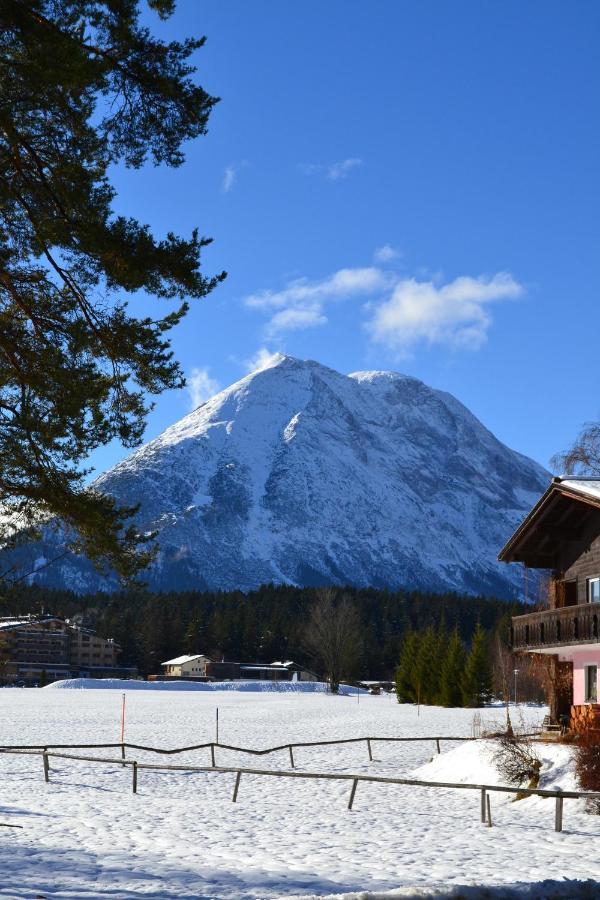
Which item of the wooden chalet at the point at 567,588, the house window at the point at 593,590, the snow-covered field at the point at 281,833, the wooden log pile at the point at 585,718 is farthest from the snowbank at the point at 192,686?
the wooden log pile at the point at 585,718

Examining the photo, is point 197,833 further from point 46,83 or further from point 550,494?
point 550,494

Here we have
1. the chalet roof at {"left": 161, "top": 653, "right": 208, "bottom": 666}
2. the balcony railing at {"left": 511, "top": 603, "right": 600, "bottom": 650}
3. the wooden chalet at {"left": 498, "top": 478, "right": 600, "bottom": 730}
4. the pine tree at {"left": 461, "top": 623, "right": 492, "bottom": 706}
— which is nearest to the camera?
the balcony railing at {"left": 511, "top": 603, "right": 600, "bottom": 650}

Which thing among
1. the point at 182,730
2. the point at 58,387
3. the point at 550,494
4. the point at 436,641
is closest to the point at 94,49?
the point at 58,387

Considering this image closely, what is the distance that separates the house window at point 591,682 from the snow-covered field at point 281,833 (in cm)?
518

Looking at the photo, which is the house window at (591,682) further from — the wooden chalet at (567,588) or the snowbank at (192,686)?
the snowbank at (192,686)

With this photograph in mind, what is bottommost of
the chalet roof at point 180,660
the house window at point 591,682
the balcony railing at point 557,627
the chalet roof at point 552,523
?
the chalet roof at point 180,660

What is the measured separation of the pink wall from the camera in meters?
32.5

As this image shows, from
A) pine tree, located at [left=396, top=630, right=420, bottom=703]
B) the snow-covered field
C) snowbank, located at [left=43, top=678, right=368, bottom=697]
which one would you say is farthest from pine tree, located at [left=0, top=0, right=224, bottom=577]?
snowbank, located at [left=43, top=678, right=368, bottom=697]

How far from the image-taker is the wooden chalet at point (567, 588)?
31266 mm

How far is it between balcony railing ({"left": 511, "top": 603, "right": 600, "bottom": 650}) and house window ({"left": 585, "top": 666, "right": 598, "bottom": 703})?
59.6 inches

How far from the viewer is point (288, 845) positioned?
58.8ft

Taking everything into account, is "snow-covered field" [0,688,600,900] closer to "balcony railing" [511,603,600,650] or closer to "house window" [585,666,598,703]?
"balcony railing" [511,603,600,650]

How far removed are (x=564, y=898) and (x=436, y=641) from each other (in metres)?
72.7

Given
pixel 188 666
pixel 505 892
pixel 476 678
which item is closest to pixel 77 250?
pixel 505 892
